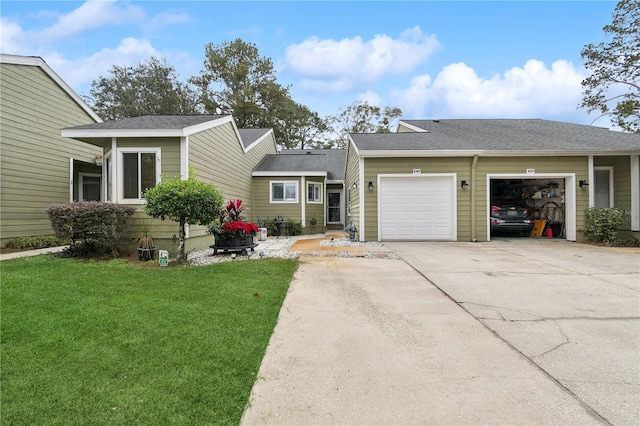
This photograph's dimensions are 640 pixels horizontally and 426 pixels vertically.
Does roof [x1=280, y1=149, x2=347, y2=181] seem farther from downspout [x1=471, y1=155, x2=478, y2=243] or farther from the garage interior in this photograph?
the garage interior

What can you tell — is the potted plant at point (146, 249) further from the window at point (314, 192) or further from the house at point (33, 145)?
the window at point (314, 192)

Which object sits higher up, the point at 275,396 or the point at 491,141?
the point at 491,141

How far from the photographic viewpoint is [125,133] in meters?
7.70

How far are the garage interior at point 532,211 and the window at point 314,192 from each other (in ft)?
24.7

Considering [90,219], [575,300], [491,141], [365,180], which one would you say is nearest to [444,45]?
[491,141]

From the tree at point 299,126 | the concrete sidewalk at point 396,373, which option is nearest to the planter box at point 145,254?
the concrete sidewalk at point 396,373

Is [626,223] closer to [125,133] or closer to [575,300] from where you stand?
[575,300]

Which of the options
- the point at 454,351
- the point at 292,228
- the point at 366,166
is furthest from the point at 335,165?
the point at 454,351

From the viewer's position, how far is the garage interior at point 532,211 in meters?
11.2

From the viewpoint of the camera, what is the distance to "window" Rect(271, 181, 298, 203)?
575 inches

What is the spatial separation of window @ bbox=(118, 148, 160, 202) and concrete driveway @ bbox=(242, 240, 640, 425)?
5.26 meters

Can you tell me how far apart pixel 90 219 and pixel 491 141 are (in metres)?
12.4

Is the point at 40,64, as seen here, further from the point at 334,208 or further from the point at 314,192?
the point at 334,208

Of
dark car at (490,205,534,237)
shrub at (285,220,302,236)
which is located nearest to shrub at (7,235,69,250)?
shrub at (285,220,302,236)
